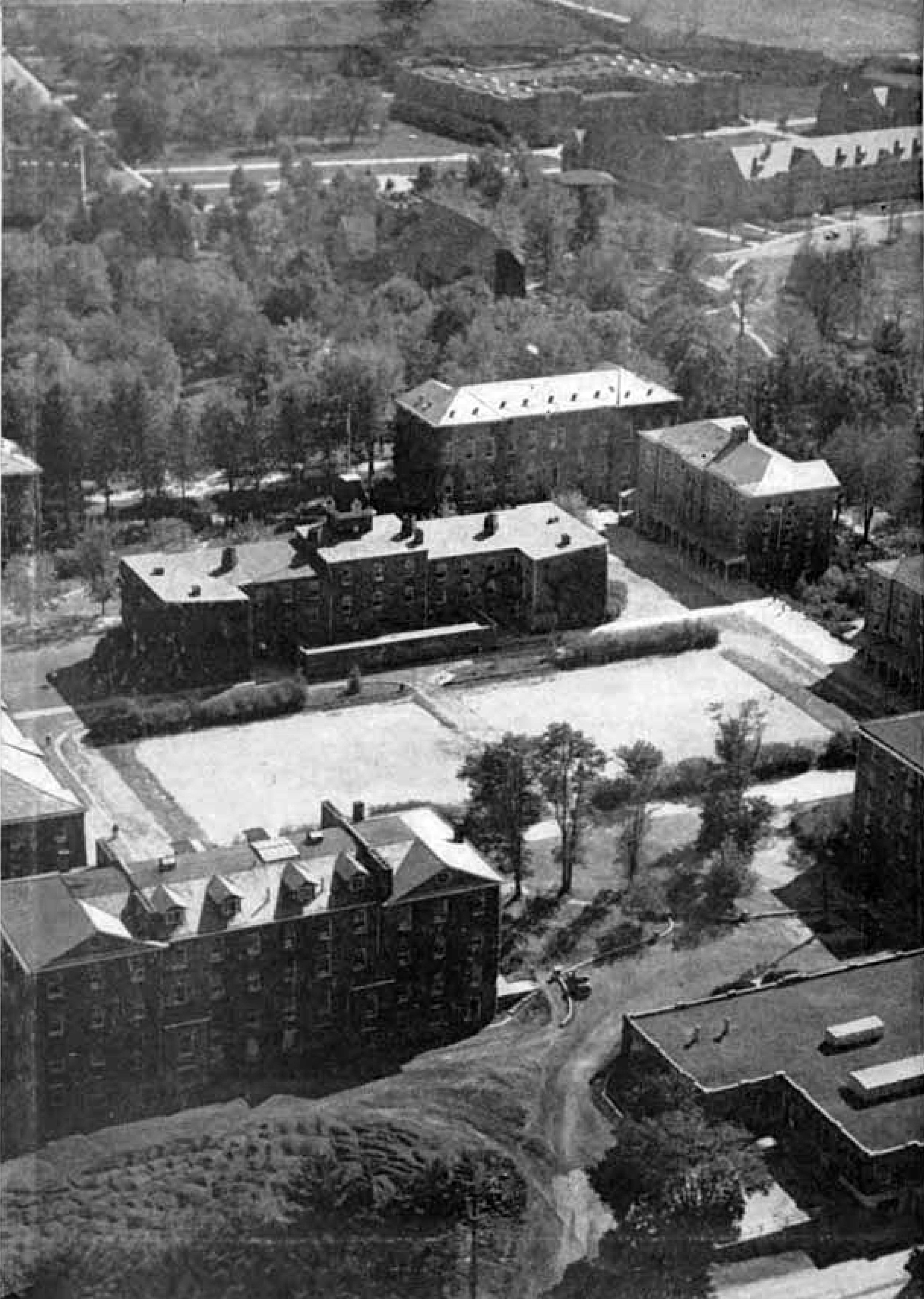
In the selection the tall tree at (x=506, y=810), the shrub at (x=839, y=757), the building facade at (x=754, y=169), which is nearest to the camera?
the tall tree at (x=506, y=810)

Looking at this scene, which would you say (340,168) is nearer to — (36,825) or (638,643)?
(638,643)

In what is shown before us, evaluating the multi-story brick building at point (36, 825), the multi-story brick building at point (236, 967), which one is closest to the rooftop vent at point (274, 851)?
the multi-story brick building at point (236, 967)

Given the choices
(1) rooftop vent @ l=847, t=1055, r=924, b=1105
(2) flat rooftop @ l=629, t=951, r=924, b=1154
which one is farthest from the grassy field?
(1) rooftop vent @ l=847, t=1055, r=924, b=1105

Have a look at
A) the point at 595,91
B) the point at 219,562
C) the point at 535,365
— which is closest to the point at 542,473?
the point at 535,365

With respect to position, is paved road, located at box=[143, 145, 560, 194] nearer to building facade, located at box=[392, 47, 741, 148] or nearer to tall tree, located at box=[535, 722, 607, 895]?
building facade, located at box=[392, 47, 741, 148]

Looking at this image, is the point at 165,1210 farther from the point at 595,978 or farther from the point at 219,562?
the point at 219,562

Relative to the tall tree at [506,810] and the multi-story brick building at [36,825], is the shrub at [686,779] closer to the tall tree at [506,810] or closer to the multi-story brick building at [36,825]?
the tall tree at [506,810]

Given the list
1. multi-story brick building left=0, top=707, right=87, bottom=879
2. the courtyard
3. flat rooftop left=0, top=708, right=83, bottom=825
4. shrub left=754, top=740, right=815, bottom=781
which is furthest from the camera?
shrub left=754, top=740, right=815, bottom=781
